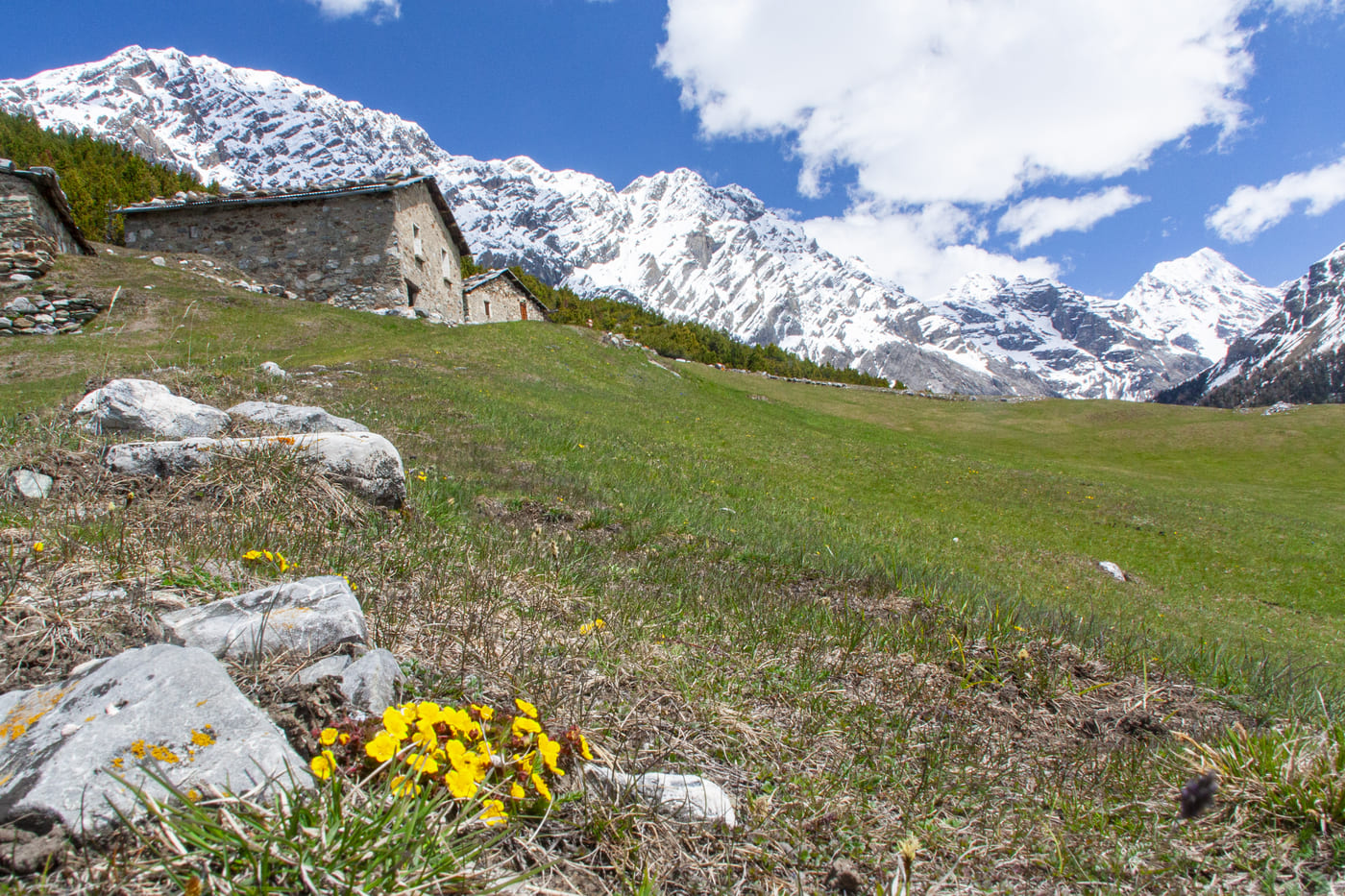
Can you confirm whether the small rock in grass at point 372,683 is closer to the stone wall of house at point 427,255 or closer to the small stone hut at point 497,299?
the stone wall of house at point 427,255

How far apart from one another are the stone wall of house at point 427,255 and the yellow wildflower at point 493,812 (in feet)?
94.8

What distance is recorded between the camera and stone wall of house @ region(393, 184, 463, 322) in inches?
1080

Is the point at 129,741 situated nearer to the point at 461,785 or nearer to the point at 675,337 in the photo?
the point at 461,785

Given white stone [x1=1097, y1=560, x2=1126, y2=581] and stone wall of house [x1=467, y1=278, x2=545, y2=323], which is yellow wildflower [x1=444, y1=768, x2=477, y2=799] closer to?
white stone [x1=1097, y1=560, x2=1126, y2=581]

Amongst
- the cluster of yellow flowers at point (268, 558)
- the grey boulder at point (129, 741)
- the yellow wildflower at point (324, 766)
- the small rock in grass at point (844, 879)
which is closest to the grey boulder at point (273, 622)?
the grey boulder at point (129, 741)

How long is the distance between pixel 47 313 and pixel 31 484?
20413 millimetres

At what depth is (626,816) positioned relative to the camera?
2.25m

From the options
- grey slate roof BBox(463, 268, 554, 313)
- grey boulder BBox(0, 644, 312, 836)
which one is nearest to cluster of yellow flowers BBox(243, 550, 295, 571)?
grey boulder BBox(0, 644, 312, 836)

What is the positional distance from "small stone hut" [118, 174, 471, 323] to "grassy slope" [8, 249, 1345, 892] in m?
5.34

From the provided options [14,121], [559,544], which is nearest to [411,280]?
[559,544]

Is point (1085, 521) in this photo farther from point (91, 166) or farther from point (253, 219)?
point (91, 166)

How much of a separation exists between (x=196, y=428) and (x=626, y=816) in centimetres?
660

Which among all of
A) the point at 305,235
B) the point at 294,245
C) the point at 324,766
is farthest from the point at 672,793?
the point at 294,245

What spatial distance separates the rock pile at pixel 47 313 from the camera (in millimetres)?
17766
